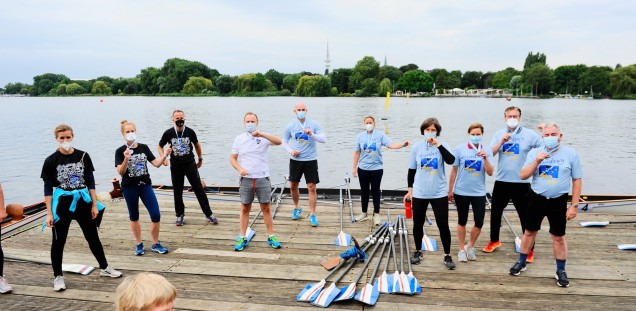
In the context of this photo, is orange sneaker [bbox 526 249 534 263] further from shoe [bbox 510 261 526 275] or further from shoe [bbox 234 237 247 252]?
shoe [bbox 234 237 247 252]

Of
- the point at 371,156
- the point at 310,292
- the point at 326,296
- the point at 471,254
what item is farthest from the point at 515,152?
the point at 310,292

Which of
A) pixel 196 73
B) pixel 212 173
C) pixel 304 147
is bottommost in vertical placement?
pixel 212 173

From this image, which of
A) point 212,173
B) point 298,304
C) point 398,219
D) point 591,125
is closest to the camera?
point 298,304

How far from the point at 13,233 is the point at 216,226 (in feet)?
10.2

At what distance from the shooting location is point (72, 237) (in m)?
6.24

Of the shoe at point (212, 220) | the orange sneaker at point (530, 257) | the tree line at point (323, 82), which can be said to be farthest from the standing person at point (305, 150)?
the tree line at point (323, 82)

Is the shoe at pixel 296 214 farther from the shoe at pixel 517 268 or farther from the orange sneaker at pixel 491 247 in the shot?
the shoe at pixel 517 268

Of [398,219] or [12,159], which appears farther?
[12,159]

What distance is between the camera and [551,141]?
4375mm

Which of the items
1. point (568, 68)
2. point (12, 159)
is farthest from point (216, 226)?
point (568, 68)

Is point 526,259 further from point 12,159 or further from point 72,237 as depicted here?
point 12,159

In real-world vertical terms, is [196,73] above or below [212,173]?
above

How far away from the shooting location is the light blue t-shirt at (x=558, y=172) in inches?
172

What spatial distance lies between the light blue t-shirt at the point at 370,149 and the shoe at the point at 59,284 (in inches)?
170
